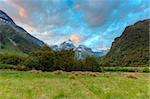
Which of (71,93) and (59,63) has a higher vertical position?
(59,63)

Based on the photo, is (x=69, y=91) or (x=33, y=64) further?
(x=33, y=64)

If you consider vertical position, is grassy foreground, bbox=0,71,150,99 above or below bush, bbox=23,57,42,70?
below

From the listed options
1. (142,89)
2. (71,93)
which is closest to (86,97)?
(71,93)

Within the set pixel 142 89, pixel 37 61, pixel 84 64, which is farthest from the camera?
pixel 84 64

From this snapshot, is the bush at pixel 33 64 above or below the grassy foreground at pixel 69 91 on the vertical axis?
above

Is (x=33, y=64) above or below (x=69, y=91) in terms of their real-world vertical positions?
above

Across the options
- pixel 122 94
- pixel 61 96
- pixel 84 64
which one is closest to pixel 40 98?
pixel 61 96

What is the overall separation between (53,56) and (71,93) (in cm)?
5055

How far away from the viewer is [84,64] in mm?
78312

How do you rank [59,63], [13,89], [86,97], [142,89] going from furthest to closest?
[59,63] < [142,89] < [13,89] < [86,97]

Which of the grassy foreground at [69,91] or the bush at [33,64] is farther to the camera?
the bush at [33,64]

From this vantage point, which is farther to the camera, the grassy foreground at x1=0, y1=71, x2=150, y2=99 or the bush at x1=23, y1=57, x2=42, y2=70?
the bush at x1=23, y1=57, x2=42, y2=70

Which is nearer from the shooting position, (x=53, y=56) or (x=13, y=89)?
(x=13, y=89)

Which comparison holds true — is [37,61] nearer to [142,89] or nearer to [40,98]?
[142,89]
